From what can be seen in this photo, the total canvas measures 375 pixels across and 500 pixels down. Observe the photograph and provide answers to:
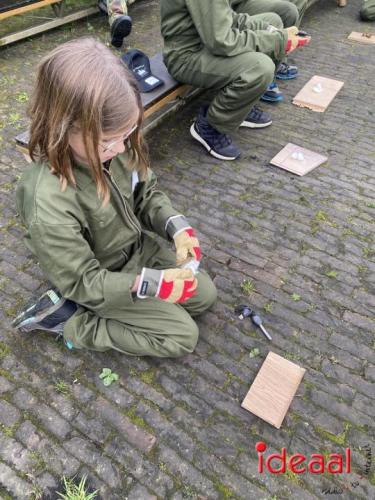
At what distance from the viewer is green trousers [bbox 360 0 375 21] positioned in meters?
6.60

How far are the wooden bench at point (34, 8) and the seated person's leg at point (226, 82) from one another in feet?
10.0

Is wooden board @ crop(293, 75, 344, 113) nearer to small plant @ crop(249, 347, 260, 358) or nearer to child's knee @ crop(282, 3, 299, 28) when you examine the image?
child's knee @ crop(282, 3, 299, 28)

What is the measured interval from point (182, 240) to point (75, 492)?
1.38 metres

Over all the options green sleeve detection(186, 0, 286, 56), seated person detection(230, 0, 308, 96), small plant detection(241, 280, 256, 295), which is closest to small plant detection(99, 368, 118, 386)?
Answer: small plant detection(241, 280, 256, 295)

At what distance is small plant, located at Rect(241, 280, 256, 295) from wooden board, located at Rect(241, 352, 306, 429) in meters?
0.51

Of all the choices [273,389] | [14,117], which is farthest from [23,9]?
[273,389]

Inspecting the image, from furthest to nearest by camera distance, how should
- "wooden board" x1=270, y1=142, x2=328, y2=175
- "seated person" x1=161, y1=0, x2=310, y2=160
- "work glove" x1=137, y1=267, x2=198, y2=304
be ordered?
1. "wooden board" x1=270, y1=142, x2=328, y2=175
2. "seated person" x1=161, y1=0, x2=310, y2=160
3. "work glove" x1=137, y1=267, x2=198, y2=304

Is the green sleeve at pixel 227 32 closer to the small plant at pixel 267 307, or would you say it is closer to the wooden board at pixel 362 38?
the small plant at pixel 267 307

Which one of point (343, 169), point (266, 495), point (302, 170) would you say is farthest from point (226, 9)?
point (266, 495)

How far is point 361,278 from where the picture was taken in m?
2.96

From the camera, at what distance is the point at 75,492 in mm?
1937

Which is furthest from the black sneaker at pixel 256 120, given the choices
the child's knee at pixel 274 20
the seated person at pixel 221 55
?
the child's knee at pixel 274 20

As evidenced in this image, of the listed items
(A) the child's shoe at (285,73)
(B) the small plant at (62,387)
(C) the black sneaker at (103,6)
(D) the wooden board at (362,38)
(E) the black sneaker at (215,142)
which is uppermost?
(C) the black sneaker at (103,6)

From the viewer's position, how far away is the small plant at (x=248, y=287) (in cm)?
285
